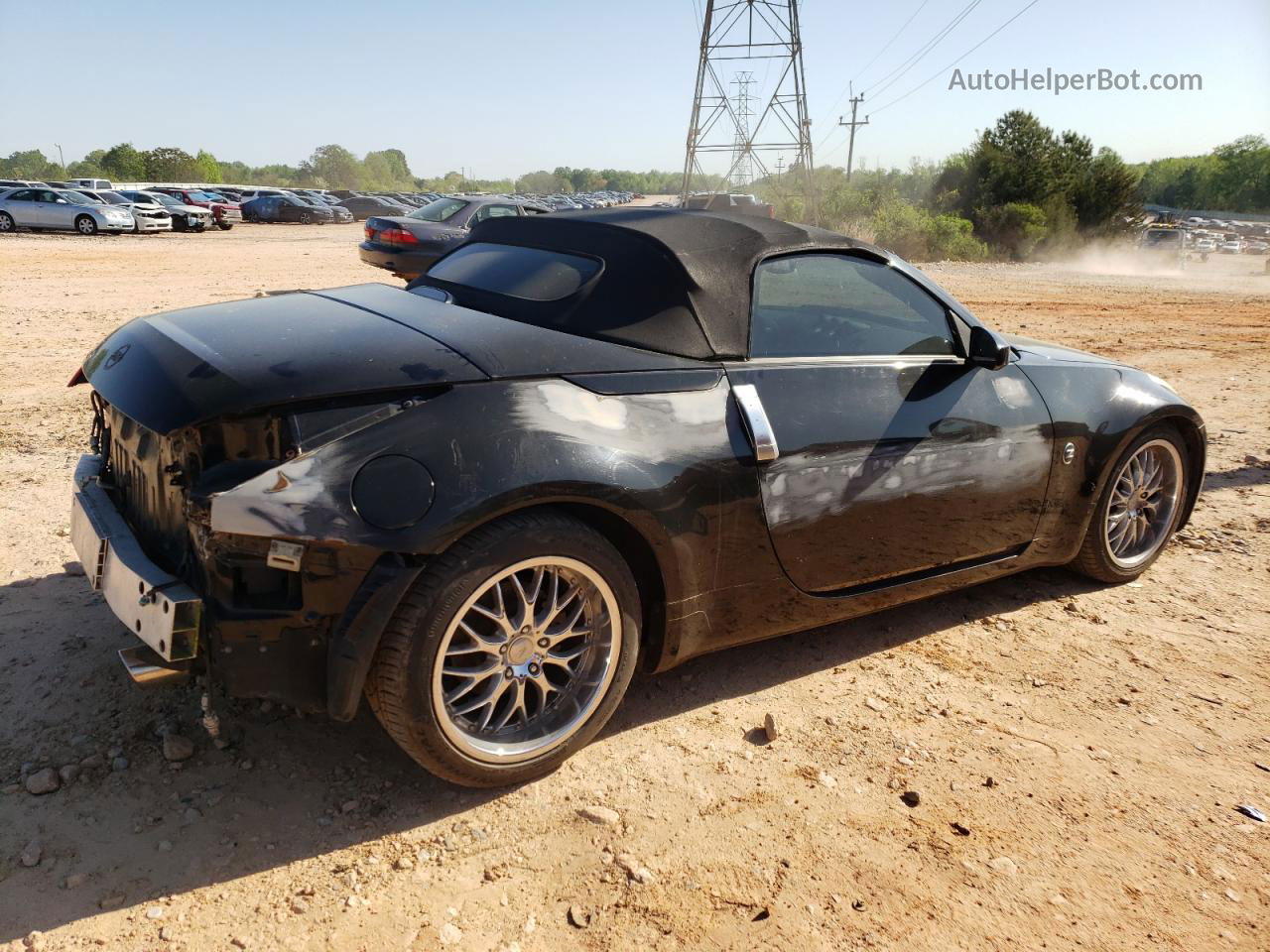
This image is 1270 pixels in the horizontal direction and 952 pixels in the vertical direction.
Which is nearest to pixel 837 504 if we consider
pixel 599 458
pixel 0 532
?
pixel 599 458

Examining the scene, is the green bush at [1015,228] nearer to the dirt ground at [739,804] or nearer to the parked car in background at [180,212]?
the parked car in background at [180,212]

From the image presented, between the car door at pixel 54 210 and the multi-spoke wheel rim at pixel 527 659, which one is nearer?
the multi-spoke wheel rim at pixel 527 659

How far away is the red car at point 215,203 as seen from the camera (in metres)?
35.9

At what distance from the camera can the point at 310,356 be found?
2.51m

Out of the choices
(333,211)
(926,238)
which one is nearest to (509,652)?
(926,238)

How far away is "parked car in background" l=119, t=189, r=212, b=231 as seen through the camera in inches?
1299

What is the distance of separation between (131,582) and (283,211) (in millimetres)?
44249

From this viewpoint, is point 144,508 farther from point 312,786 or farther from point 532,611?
point 532,611

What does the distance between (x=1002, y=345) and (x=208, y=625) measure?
281 centimetres

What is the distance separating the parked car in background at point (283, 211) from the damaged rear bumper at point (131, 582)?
142 feet

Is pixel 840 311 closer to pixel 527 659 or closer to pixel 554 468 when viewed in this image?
pixel 554 468

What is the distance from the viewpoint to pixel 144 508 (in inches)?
107

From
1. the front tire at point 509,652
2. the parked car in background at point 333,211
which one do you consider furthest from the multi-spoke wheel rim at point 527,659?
the parked car in background at point 333,211

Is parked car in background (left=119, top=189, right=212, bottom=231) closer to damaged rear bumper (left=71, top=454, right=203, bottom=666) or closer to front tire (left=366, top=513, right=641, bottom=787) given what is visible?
damaged rear bumper (left=71, top=454, right=203, bottom=666)
